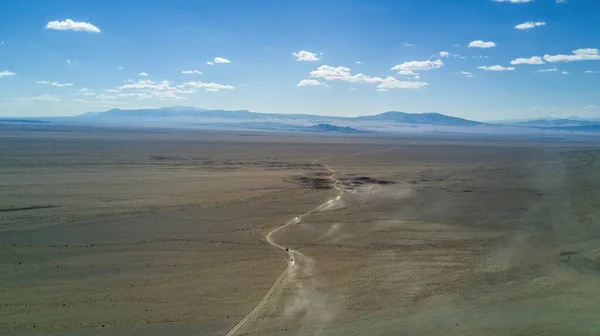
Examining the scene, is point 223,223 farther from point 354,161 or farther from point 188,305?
point 354,161

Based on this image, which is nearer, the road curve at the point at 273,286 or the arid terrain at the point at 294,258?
the road curve at the point at 273,286

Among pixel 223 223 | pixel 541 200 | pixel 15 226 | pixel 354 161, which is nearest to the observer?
pixel 15 226

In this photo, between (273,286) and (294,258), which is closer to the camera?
(273,286)

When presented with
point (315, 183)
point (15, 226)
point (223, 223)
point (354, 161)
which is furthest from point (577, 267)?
point (354, 161)

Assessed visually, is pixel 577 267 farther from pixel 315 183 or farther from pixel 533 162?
pixel 533 162

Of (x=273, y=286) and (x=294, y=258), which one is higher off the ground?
(x=294, y=258)

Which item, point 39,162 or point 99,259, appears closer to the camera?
point 99,259

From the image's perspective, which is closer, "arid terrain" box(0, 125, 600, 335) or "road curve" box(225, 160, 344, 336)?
"road curve" box(225, 160, 344, 336)

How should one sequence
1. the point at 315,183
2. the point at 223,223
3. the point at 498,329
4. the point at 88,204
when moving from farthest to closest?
the point at 315,183 → the point at 88,204 → the point at 223,223 → the point at 498,329
